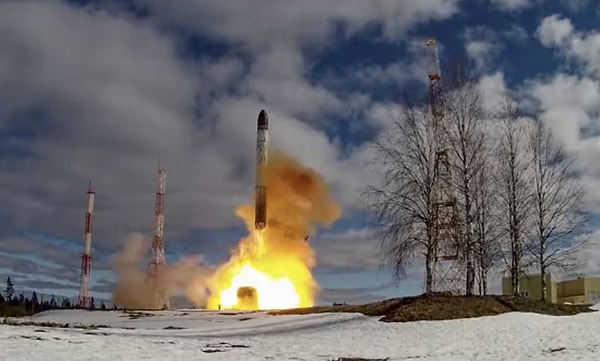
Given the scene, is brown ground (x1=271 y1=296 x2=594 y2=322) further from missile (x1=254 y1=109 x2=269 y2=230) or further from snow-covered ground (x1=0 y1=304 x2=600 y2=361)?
missile (x1=254 y1=109 x2=269 y2=230)

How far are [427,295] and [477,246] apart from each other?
4855 mm

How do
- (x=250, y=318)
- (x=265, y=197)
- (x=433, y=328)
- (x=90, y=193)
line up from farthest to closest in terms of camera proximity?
(x=90, y=193) < (x=265, y=197) < (x=250, y=318) < (x=433, y=328)

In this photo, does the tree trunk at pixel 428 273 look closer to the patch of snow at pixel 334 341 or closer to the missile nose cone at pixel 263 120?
the patch of snow at pixel 334 341

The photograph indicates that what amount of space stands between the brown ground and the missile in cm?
3482

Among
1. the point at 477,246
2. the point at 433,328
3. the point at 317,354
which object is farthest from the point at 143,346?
the point at 477,246

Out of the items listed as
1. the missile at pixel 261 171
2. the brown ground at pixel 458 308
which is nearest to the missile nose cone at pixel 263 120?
the missile at pixel 261 171

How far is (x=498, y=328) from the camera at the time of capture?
31.6 meters

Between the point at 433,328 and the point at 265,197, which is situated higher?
the point at 265,197

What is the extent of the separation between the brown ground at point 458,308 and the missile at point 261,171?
3482cm

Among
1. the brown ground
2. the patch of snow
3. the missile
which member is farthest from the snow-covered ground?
the missile

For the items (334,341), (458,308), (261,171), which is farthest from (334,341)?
(261,171)

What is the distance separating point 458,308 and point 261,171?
→ 4289 cm

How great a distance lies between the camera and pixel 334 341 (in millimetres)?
31906

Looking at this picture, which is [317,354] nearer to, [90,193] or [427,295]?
[427,295]
